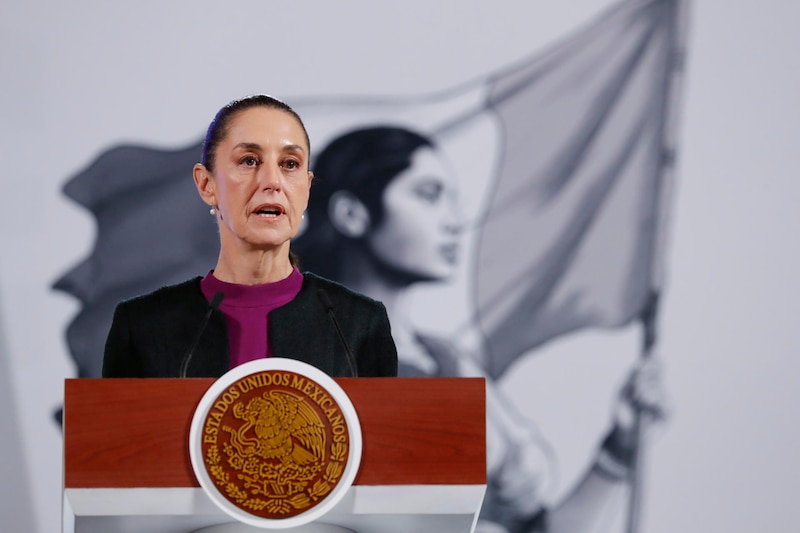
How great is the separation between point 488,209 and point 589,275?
36 centimetres

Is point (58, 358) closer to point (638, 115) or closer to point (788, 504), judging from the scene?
point (638, 115)

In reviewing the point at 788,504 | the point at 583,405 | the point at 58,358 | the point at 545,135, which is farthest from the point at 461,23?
the point at 788,504

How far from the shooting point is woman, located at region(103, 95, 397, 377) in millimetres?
1871

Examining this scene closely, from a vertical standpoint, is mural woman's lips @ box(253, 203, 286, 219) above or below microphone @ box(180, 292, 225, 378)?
above

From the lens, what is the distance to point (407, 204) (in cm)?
322

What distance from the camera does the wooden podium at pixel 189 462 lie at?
138 centimetres

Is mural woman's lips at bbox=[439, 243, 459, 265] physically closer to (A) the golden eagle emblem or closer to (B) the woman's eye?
(B) the woman's eye

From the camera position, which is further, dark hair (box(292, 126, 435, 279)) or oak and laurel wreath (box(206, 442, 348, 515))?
dark hair (box(292, 126, 435, 279))

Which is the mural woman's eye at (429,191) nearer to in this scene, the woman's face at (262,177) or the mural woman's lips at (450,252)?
the mural woman's lips at (450,252)

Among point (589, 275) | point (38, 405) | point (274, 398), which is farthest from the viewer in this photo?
point (589, 275)

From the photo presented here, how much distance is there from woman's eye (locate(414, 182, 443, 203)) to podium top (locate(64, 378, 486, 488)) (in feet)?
5.84

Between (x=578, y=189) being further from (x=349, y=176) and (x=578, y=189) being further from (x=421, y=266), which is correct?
(x=349, y=176)

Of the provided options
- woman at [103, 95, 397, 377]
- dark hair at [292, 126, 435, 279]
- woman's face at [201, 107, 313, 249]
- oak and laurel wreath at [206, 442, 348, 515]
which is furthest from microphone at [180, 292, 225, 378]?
dark hair at [292, 126, 435, 279]

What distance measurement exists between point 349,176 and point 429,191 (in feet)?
0.80
